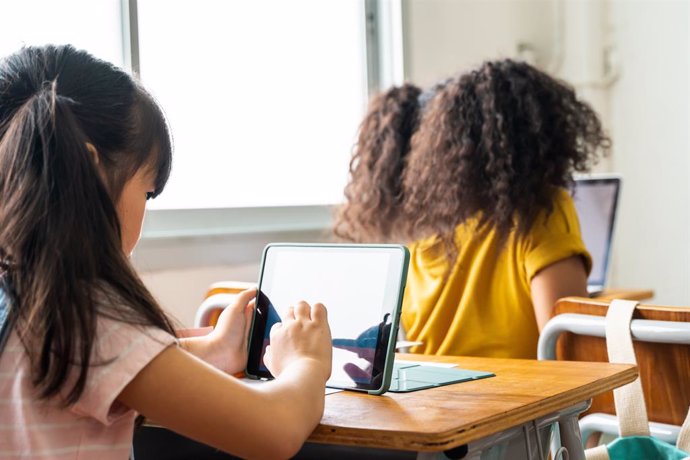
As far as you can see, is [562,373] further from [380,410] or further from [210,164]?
[210,164]

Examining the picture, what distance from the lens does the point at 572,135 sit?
2.02 metres

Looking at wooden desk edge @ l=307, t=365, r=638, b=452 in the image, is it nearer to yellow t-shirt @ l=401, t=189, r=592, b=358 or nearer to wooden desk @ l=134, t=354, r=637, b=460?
wooden desk @ l=134, t=354, r=637, b=460

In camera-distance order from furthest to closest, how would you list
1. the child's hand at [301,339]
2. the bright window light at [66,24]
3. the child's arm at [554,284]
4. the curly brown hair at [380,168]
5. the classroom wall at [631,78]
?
1. the classroom wall at [631,78]
2. the bright window light at [66,24]
3. the curly brown hair at [380,168]
4. the child's arm at [554,284]
5. the child's hand at [301,339]

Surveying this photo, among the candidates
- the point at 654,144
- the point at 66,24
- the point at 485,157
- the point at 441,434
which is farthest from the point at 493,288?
the point at 654,144

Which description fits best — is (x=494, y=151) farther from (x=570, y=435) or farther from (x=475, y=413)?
(x=475, y=413)

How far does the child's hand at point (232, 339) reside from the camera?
1.17m

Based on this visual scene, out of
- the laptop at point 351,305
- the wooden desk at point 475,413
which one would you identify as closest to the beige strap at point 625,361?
the wooden desk at point 475,413

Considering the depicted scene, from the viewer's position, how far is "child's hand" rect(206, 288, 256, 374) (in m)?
1.17

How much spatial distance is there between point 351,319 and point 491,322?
0.77 metres

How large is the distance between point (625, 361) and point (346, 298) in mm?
444

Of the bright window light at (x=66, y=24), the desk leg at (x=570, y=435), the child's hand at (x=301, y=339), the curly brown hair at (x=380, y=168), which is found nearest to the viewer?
the child's hand at (x=301, y=339)

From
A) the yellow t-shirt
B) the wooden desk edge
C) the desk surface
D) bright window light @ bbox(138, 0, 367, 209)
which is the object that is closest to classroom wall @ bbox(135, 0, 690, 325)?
bright window light @ bbox(138, 0, 367, 209)

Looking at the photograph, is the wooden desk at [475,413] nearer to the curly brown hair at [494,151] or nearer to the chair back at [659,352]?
the chair back at [659,352]

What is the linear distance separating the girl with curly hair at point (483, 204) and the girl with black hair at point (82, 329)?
3.03 ft
